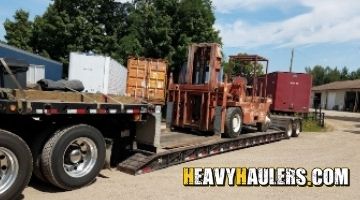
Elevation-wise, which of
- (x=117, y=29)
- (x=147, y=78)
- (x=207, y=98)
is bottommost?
(x=207, y=98)

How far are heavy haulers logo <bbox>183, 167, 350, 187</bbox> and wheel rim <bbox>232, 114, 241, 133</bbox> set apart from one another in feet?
9.18

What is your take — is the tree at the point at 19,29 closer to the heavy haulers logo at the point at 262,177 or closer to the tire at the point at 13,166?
the heavy haulers logo at the point at 262,177

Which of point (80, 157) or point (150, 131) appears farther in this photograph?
point (150, 131)

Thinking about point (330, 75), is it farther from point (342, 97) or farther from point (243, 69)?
point (243, 69)

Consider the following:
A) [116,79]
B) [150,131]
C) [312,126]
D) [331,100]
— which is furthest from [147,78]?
[331,100]

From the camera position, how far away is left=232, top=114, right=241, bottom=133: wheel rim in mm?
12375

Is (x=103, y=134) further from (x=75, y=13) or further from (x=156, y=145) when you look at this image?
(x=75, y=13)

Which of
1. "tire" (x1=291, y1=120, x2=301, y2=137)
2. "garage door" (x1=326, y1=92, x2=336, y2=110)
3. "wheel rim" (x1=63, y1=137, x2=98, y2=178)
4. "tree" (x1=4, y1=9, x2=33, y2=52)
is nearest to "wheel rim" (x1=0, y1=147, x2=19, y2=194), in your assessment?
"wheel rim" (x1=63, y1=137, x2=98, y2=178)

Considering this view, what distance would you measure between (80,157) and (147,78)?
50.4 ft

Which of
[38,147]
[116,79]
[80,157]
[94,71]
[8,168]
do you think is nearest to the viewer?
[8,168]

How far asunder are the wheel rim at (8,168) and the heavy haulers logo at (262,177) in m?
3.01

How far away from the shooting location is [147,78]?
884 inches

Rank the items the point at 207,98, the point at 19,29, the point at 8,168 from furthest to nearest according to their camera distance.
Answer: the point at 19,29 < the point at 207,98 < the point at 8,168

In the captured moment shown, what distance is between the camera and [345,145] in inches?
623
